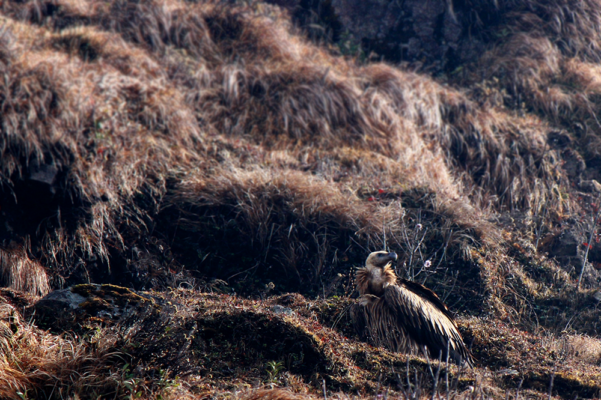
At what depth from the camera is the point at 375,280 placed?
4.86 meters

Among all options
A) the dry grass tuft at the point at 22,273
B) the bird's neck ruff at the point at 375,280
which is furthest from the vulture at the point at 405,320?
the dry grass tuft at the point at 22,273

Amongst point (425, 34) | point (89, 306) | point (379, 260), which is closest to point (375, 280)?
point (379, 260)

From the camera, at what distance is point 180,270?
577 centimetres

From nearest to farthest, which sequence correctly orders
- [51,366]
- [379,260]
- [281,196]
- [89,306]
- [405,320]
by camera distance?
[51,366] < [89,306] < [405,320] < [379,260] < [281,196]

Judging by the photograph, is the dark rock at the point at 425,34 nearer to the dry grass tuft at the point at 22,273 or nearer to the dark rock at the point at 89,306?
the dry grass tuft at the point at 22,273

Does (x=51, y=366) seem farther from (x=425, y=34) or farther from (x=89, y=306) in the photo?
(x=425, y=34)

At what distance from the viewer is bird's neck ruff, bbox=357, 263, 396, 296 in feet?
15.8

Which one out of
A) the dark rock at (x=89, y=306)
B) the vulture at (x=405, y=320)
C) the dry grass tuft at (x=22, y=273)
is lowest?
the dry grass tuft at (x=22, y=273)

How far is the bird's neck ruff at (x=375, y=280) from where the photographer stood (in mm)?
4828

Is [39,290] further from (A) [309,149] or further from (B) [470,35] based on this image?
(B) [470,35]

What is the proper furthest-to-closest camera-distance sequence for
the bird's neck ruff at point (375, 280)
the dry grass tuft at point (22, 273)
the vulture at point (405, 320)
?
1. the dry grass tuft at point (22, 273)
2. the bird's neck ruff at point (375, 280)
3. the vulture at point (405, 320)

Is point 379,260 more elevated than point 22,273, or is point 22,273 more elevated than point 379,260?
point 379,260

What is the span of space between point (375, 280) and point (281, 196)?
1938mm

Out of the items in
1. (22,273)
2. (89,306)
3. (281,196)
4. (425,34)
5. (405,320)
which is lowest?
(22,273)
